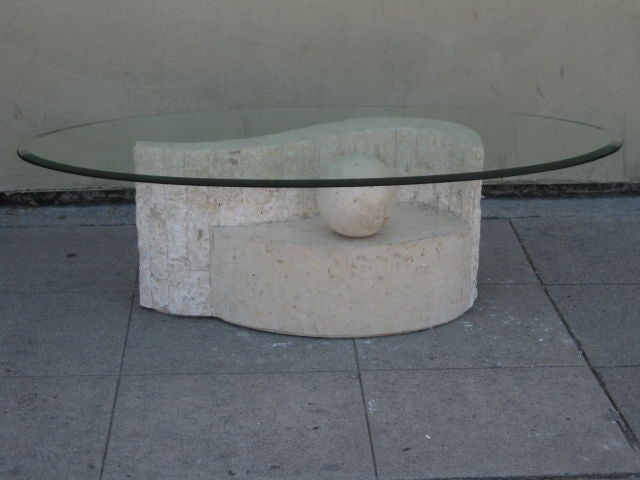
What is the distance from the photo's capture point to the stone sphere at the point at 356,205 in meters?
4.37

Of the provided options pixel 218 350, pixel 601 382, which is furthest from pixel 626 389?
pixel 218 350

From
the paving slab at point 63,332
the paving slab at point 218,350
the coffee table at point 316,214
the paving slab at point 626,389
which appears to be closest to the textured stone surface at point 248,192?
the coffee table at point 316,214

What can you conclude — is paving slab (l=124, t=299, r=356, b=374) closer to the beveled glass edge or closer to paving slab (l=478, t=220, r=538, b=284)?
the beveled glass edge

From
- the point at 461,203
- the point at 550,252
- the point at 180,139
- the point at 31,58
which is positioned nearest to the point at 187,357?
the point at 180,139

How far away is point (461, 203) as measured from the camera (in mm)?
4723

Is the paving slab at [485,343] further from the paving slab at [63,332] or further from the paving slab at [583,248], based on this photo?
the paving slab at [63,332]

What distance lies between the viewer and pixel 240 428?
3.88m

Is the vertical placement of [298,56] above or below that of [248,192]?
above

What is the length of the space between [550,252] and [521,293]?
27.0 inches

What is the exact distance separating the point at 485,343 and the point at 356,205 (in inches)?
31.1

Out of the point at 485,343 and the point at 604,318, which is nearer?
the point at 485,343

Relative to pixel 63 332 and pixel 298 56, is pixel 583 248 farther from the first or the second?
pixel 63 332

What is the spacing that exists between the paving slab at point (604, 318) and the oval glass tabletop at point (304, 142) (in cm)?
83

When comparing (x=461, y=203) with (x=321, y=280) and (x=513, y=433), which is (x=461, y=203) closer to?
(x=321, y=280)
